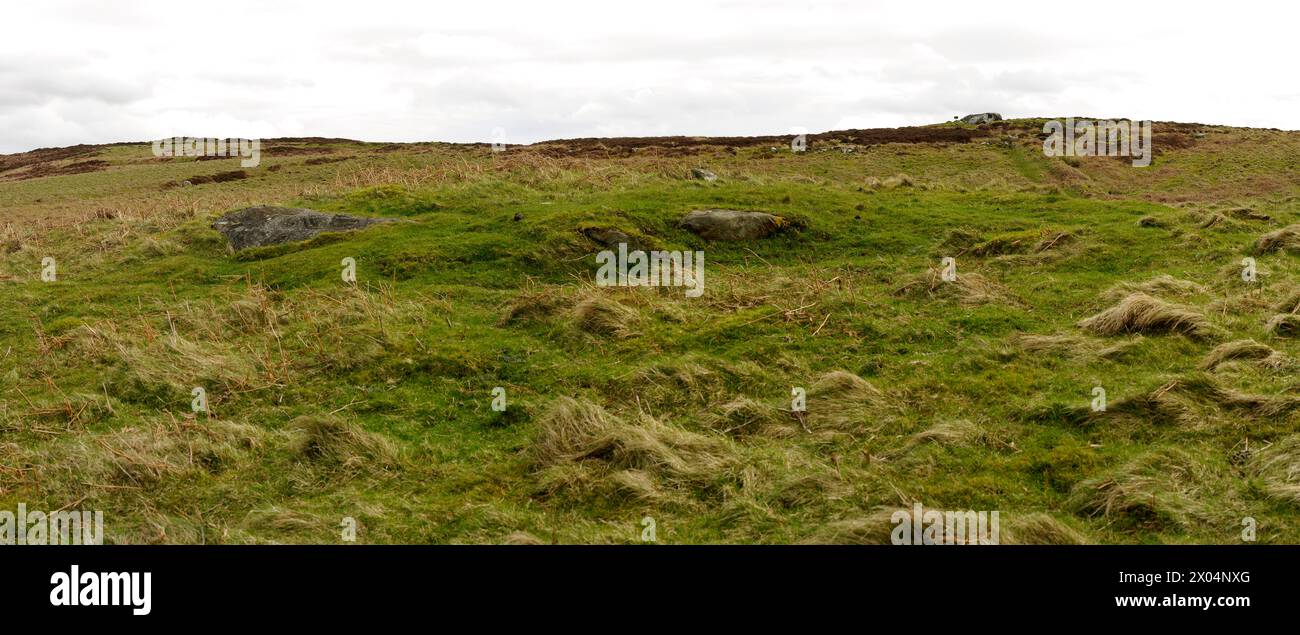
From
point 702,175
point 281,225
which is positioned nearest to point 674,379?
point 281,225

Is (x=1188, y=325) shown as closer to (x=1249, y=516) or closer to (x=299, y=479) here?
(x=1249, y=516)

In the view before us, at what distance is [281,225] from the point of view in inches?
895

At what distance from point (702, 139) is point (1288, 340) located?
227 ft

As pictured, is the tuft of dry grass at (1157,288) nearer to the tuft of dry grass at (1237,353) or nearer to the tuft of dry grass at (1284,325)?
the tuft of dry grass at (1284,325)

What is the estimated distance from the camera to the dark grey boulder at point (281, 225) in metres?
22.3

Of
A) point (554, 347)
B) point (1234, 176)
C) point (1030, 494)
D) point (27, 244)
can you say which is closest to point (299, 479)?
point (554, 347)

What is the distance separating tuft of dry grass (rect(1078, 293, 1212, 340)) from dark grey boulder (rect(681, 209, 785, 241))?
29.1 feet

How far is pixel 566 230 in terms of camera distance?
64.2 ft

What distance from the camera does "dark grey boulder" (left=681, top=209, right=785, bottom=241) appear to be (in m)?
19.9

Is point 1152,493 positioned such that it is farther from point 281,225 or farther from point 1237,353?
point 281,225

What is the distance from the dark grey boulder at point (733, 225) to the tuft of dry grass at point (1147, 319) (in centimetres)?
888

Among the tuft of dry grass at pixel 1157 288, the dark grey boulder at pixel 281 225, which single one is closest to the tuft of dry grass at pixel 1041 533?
the tuft of dry grass at pixel 1157 288

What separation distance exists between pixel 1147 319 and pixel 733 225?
384 inches

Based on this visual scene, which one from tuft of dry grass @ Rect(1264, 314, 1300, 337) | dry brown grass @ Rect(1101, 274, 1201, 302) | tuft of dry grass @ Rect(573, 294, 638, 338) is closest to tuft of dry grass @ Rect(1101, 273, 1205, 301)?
dry brown grass @ Rect(1101, 274, 1201, 302)
